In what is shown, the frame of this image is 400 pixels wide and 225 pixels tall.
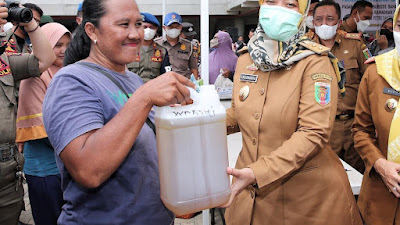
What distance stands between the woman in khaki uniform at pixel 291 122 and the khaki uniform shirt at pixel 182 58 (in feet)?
14.1

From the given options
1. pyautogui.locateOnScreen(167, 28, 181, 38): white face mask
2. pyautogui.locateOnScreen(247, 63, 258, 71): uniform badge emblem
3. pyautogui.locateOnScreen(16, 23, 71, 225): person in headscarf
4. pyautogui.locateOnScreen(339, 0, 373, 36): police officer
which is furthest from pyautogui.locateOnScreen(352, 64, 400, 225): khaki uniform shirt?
pyautogui.locateOnScreen(167, 28, 181, 38): white face mask

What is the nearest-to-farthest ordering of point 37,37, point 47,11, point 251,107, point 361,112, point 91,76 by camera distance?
point 91,76, point 251,107, point 361,112, point 37,37, point 47,11

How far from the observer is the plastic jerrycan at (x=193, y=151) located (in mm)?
1220

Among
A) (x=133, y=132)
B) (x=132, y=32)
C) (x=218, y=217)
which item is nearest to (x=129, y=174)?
(x=133, y=132)

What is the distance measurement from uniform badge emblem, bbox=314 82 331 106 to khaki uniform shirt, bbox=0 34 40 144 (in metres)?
1.93

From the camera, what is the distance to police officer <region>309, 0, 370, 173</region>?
3.91 m

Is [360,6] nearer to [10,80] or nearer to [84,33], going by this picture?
[10,80]

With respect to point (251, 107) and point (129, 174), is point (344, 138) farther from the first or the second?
point (129, 174)

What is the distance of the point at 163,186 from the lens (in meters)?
1.29

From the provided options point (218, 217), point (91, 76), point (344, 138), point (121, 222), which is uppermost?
point (91, 76)

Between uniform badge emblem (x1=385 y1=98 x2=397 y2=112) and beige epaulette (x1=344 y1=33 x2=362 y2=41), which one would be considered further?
beige epaulette (x1=344 y1=33 x2=362 y2=41)

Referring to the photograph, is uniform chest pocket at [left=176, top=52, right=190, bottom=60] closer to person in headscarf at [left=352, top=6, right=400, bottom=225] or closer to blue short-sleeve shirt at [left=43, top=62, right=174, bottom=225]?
person in headscarf at [left=352, top=6, right=400, bottom=225]

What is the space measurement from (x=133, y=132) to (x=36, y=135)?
6.20 feet

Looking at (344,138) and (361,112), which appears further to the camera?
(344,138)
